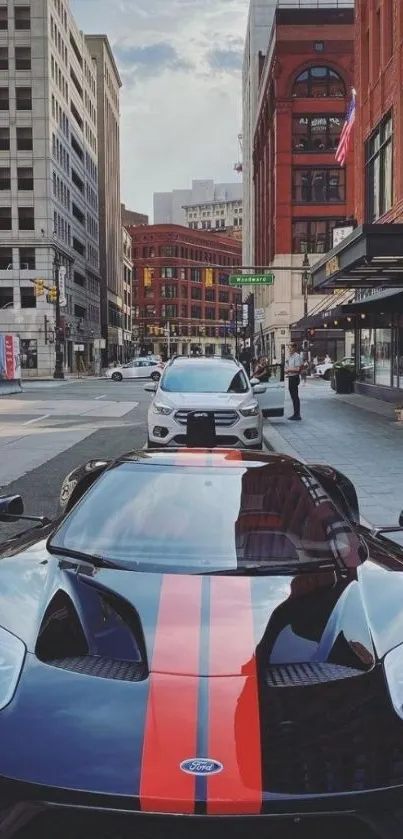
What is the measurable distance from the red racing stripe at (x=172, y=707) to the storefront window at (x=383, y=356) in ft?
75.2

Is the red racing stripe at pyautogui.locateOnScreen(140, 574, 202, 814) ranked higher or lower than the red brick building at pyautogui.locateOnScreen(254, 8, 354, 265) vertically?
lower

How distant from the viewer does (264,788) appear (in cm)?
194

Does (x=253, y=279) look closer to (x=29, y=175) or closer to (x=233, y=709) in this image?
(x=29, y=175)

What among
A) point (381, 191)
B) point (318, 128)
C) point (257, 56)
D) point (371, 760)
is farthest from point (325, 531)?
point (257, 56)

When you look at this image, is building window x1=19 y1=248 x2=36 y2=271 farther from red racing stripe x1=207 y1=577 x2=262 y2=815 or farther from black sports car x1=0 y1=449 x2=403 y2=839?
red racing stripe x1=207 y1=577 x2=262 y2=815

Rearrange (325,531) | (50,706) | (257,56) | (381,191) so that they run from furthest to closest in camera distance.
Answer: (257,56)
(381,191)
(325,531)
(50,706)

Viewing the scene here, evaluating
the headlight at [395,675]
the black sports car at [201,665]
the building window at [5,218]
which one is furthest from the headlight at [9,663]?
the building window at [5,218]

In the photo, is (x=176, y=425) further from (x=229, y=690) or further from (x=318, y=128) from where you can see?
(x=318, y=128)

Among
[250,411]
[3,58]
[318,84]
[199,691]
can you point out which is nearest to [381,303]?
[250,411]

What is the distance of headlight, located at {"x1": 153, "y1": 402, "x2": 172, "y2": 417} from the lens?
11883 mm

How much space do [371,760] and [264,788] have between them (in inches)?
13.0

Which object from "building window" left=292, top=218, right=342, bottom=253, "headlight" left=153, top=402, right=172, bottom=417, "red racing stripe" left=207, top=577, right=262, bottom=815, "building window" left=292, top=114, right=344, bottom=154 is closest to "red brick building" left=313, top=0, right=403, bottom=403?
"headlight" left=153, top=402, right=172, bottom=417

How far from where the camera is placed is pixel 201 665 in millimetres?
2393

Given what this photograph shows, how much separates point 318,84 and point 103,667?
6423cm
